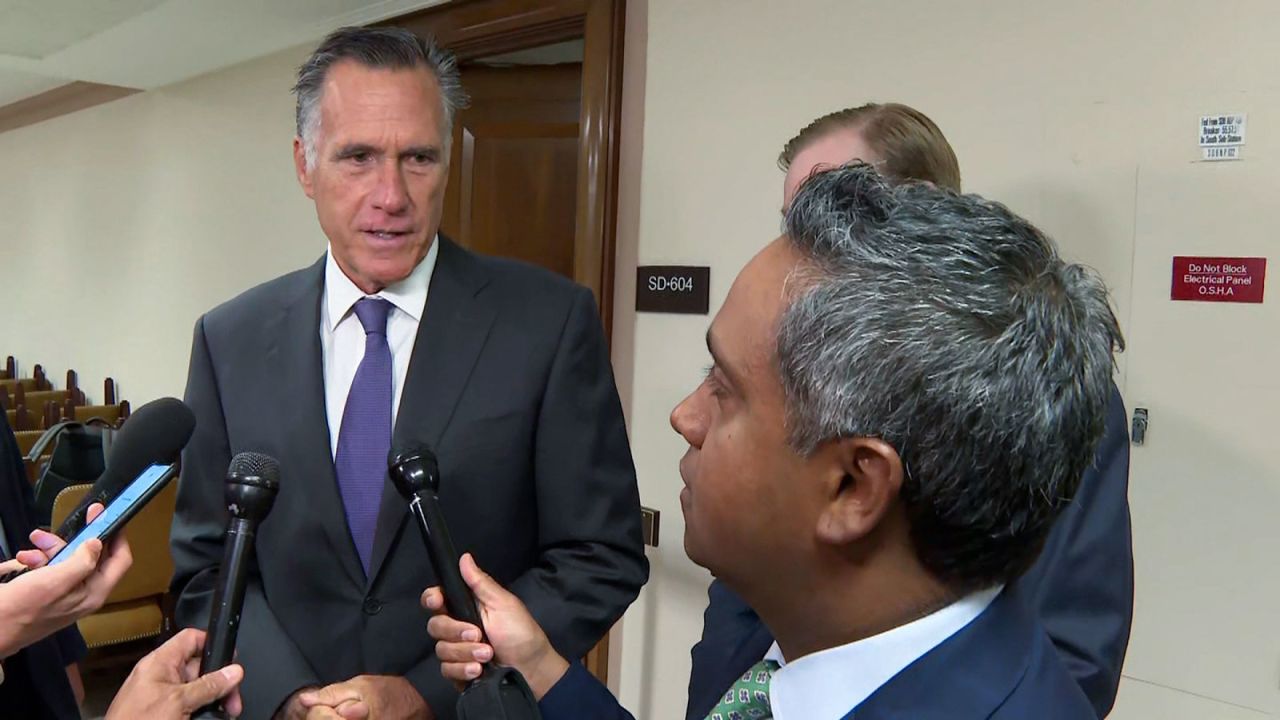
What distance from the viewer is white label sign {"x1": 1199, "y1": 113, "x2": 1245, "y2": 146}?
1568mm

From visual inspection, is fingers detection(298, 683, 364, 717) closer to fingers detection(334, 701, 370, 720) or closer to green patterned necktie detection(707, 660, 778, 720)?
fingers detection(334, 701, 370, 720)

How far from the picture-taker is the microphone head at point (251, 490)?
0.93 meters

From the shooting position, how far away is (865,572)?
2.35 feet

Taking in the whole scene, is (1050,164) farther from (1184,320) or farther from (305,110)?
(305,110)

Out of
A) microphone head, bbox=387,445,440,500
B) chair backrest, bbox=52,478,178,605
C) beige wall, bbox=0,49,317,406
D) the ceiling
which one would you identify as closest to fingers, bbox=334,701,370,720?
microphone head, bbox=387,445,440,500

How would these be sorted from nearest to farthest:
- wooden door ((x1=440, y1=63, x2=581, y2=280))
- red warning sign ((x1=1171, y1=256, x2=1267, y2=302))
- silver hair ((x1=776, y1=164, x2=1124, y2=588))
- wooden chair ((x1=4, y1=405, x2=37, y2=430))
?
silver hair ((x1=776, y1=164, x2=1124, y2=588))
red warning sign ((x1=1171, y1=256, x2=1267, y2=302))
wooden door ((x1=440, y1=63, x2=581, y2=280))
wooden chair ((x1=4, y1=405, x2=37, y2=430))

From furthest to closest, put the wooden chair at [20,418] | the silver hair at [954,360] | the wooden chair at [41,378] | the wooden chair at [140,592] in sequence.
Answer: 1. the wooden chair at [41,378]
2. the wooden chair at [20,418]
3. the wooden chair at [140,592]
4. the silver hair at [954,360]

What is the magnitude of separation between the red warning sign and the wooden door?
1938mm

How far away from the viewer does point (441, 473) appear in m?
1.21

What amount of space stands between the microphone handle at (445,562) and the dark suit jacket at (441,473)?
25cm

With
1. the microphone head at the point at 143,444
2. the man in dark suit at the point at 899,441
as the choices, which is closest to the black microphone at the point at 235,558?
the microphone head at the point at 143,444

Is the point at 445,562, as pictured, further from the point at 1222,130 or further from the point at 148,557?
the point at 148,557

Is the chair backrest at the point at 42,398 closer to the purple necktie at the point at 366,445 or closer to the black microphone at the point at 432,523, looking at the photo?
the purple necktie at the point at 366,445

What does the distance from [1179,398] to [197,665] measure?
1.63m
